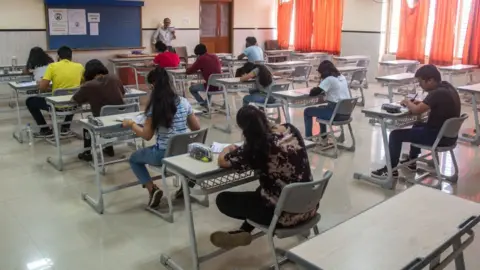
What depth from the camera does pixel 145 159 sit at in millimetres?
3488

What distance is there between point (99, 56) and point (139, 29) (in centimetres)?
113

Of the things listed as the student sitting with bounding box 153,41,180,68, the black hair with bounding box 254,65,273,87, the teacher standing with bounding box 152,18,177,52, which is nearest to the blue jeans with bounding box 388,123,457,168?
the black hair with bounding box 254,65,273,87

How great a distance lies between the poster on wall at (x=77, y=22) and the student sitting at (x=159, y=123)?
6.73m

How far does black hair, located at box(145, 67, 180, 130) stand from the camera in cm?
330

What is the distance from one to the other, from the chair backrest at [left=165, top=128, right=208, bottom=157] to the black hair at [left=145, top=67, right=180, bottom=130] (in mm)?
146

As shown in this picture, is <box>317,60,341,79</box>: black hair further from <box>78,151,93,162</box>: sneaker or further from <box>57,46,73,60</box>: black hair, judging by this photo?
<box>57,46,73,60</box>: black hair

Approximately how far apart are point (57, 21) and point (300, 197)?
8.31m

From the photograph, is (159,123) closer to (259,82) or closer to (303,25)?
(259,82)

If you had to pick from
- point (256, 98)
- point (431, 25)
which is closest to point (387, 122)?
point (256, 98)

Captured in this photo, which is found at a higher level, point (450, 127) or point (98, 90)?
point (98, 90)

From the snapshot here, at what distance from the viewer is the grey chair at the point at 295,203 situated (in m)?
2.25

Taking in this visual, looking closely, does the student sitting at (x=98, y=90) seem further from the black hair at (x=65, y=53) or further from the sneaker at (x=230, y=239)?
the sneaker at (x=230, y=239)

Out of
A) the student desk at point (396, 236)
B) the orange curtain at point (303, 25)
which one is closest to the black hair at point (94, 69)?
the student desk at point (396, 236)

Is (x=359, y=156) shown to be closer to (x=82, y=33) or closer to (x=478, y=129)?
(x=478, y=129)
